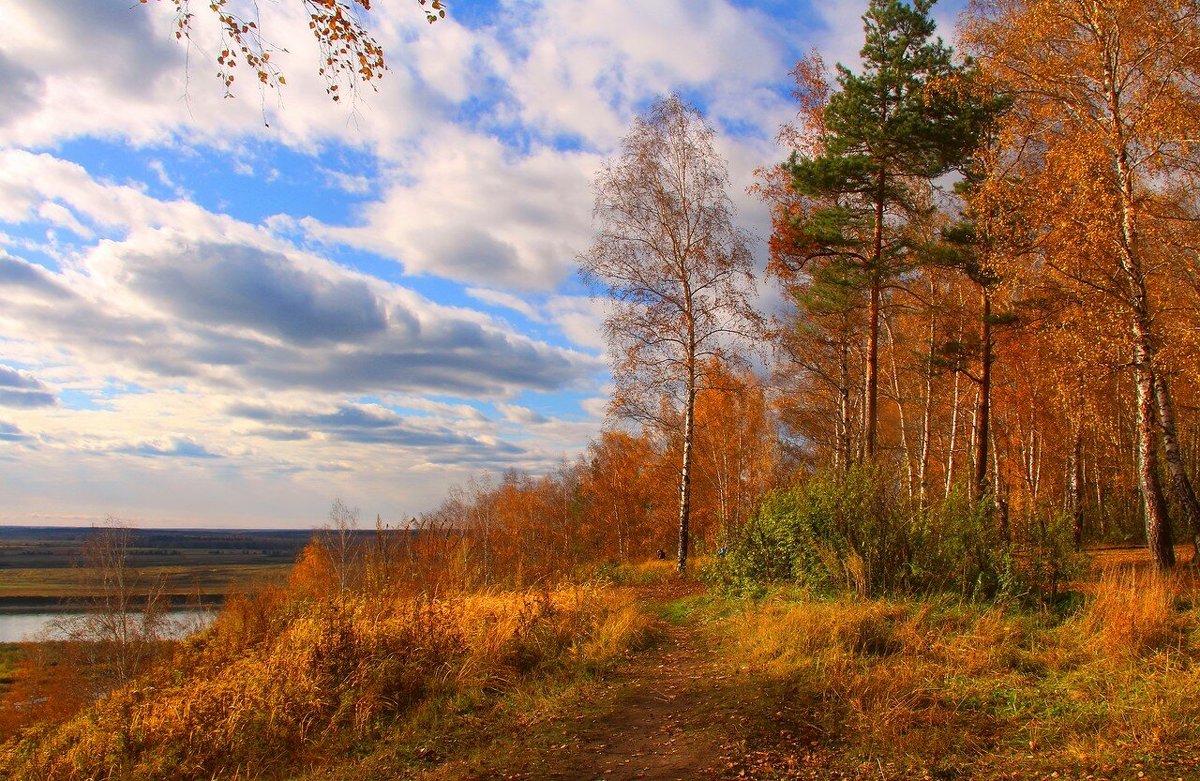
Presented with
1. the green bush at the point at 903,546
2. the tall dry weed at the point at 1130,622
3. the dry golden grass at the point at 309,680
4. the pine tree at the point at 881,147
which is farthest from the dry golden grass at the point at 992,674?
the pine tree at the point at 881,147

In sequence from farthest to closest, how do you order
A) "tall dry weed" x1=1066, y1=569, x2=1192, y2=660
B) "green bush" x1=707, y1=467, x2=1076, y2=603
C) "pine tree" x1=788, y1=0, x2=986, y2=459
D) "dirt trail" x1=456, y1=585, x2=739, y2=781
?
"pine tree" x1=788, y1=0, x2=986, y2=459 < "green bush" x1=707, y1=467, x2=1076, y2=603 < "tall dry weed" x1=1066, y1=569, x2=1192, y2=660 < "dirt trail" x1=456, y1=585, x2=739, y2=781

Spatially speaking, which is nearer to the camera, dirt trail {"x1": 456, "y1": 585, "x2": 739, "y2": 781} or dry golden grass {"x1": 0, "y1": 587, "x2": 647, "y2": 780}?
dirt trail {"x1": 456, "y1": 585, "x2": 739, "y2": 781}

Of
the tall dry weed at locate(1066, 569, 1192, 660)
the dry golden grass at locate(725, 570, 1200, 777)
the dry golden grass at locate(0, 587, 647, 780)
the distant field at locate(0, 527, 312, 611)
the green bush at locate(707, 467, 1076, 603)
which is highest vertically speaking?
the green bush at locate(707, 467, 1076, 603)

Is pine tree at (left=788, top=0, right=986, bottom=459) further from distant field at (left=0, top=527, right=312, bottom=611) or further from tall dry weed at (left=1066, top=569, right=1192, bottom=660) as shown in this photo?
distant field at (left=0, top=527, right=312, bottom=611)

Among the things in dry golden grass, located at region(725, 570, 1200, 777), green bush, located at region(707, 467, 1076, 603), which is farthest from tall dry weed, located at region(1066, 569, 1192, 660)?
green bush, located at region(707, 467, 1076, 603)

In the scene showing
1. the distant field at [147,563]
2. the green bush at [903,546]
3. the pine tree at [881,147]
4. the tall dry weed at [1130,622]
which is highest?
the pine tree at [881,147]

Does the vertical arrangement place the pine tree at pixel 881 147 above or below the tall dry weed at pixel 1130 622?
above

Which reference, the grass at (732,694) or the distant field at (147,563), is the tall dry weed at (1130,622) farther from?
the distant field at (147,563)

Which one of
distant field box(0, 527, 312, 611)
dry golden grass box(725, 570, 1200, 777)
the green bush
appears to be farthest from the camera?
distant field box(0, 527, 312, 611)

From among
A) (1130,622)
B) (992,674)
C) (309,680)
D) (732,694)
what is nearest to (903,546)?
(1130,622)

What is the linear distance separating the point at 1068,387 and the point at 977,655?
19.0ft

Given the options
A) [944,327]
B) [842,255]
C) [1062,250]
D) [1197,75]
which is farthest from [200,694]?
[944,327]

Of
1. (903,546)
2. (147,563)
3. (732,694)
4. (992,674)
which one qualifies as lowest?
(147,563)

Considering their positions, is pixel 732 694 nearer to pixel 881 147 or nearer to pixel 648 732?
pixel 648 732
